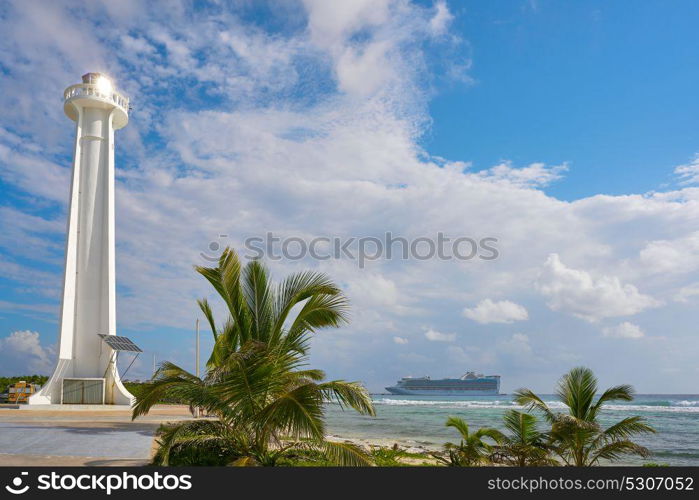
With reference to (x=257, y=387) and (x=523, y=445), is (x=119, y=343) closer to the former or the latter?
(x=257, y=387)

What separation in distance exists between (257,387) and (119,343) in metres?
17.9

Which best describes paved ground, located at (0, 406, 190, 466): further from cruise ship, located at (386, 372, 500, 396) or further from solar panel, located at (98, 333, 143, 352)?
cruise ship, located at (386, 372, 500, 396)

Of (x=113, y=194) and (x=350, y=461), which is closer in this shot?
(x=350, y=461)

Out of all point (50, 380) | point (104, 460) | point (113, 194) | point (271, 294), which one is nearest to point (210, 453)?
point (104, 460)

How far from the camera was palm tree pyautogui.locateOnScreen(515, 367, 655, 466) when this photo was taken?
27.8 feet

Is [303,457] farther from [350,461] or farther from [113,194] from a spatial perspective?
[113,194]

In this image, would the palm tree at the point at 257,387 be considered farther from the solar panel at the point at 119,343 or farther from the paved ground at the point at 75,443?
the solar panel at the point at 119,343

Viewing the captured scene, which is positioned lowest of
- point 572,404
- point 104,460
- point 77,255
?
point 104,460

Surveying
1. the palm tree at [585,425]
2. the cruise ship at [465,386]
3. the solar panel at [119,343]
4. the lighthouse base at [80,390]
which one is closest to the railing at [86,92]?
the solar panel at [119,343]

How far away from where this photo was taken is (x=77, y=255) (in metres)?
23.6

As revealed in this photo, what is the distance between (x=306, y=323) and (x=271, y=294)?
759 mm

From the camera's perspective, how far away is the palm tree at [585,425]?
27.8ft

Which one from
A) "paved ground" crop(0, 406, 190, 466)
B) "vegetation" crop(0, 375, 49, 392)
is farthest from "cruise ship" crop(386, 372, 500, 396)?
"paved ground" crop(0, 406, 190, 466)

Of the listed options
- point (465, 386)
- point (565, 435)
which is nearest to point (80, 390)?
point (565, 435)
